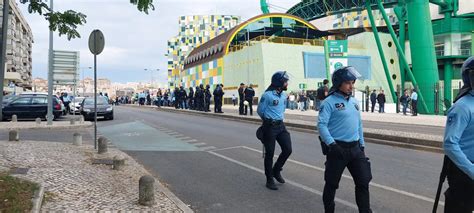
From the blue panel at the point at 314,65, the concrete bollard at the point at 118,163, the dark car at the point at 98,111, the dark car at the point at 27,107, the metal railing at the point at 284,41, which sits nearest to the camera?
the concrete bollard at the point at 118,163

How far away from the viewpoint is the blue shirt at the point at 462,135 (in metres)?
3.01

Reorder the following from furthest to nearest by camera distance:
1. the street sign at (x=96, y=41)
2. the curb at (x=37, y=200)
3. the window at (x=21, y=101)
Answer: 1. the window at (x=21, y=101)
2. the street sign at (x=96, y=41)
3. the curb at (x=37, y=200)

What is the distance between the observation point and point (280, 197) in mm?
5738

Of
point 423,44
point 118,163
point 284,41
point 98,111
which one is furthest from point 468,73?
point 284,41

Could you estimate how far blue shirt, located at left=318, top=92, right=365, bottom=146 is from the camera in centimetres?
411

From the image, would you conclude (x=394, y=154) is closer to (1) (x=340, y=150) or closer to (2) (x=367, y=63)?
(1) (x=340, y=150)

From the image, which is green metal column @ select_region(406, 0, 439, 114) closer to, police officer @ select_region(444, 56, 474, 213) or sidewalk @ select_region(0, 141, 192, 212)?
sidewalk @ select_region(0, 141, 192, 212)

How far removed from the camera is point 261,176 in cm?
720

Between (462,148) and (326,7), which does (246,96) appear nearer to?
(462,148)

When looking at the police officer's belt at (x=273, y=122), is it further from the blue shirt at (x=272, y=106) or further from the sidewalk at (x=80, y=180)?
the sidewalk at (x=80, y=180)

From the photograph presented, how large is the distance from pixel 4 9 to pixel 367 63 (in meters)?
49.8

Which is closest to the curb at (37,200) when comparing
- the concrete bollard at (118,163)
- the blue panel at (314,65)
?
the concrete bollard at (118,163)

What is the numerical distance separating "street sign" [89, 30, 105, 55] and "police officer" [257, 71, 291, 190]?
5286mm

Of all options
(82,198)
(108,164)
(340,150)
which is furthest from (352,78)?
(108,164)
